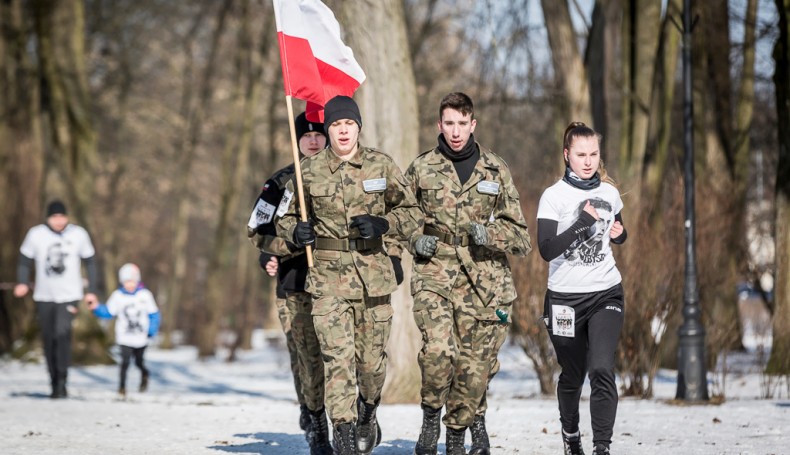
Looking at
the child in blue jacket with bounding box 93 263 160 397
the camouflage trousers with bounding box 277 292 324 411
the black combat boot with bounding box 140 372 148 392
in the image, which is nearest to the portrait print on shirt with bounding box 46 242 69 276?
the child in blue jacket with bounding box 93 263 160 397

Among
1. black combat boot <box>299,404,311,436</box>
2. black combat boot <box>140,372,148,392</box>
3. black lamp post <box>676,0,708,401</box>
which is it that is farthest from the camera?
black combat boot <box>140,372,148,392</box>

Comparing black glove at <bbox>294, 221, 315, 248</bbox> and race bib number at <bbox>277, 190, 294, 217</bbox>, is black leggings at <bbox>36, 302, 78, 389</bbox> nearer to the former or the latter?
race bib number at <bbox>277, 190, 294, 217</bbox>

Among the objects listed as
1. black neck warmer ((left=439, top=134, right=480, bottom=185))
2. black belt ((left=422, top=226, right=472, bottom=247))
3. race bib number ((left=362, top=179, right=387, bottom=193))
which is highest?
black neck warmer ((left=439, top=134, right=480, bottom=185))

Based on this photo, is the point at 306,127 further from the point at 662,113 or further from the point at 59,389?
the point at 662,113

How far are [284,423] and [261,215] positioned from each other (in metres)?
3.72

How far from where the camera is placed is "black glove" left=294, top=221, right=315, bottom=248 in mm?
7480

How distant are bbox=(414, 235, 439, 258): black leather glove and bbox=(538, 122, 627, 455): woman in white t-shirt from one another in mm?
594

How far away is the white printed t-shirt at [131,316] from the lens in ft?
50.2

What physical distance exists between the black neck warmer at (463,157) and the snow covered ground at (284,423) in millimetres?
2134

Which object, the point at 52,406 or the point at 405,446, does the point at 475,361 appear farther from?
the point at 52,406

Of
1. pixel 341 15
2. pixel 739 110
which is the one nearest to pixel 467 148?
pixel 341 15

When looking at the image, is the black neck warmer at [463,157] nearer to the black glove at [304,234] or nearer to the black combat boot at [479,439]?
the black glove at [304,234]

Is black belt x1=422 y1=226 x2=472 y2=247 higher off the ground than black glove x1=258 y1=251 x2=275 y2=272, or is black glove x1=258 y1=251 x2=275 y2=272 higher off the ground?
black belt x1=422 y1=226 x2=472 y2=247

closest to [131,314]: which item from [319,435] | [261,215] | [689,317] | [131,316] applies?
[131,316]
